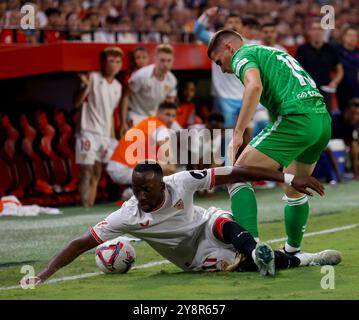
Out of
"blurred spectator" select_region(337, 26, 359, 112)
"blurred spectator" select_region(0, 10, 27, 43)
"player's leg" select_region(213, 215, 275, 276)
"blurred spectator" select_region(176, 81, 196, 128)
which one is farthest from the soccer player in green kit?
"blurred spectator" select_region(337, 26, 359, 112)

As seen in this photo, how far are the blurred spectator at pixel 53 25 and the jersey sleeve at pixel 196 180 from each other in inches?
254

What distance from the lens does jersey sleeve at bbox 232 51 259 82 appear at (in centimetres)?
775

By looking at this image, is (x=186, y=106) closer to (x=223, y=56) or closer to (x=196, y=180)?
(x=223, y=56)

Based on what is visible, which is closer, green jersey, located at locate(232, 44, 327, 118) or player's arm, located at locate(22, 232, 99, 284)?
player's arm, located at locate(22, 232, 99, 284)

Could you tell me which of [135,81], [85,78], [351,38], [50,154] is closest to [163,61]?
[135,81]

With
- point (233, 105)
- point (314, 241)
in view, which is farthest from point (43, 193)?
point (314, 241)

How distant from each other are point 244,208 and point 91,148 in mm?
5896

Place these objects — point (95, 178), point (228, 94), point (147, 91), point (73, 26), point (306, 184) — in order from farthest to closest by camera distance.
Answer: point (228, 94), point (73, 26), point (147, 91), point (95, 178), point (306, 184)

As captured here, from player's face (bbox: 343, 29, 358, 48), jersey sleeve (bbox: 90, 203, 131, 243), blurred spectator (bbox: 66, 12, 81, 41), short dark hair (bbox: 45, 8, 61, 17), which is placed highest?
short dark hair (bbox: 45, 8, 61, 17)

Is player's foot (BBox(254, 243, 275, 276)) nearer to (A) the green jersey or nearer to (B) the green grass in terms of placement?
(B) the green grass

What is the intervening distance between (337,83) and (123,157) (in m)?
4.61

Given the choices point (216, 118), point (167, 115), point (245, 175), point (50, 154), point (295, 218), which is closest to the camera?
point (245, 175)

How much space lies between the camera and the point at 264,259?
7.30 m

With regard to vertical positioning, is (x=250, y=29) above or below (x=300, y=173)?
above
